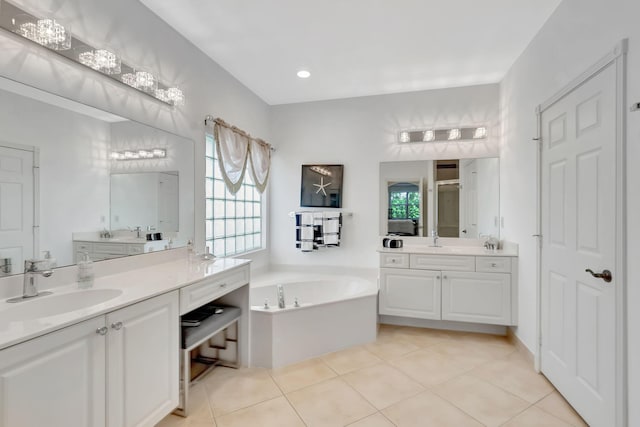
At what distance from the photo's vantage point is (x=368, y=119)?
146 inches

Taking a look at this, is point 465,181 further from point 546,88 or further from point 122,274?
point 122,274

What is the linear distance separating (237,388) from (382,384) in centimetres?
103

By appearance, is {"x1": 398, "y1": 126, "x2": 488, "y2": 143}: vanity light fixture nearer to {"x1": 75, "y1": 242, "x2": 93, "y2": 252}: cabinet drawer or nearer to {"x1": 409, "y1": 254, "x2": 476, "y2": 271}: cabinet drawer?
{"x1": 409, "y1": 254, "x2": 476, "y2": 271}: cabinet drawer

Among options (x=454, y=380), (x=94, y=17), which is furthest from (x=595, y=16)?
(x=94, y=17)

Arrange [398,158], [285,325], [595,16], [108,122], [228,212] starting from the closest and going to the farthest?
[595,16] → [108,122] → [285,325] → [228,212] → [398,158]

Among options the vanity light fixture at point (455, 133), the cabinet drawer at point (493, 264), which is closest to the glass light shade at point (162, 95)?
the vanity light fixture at point (455, 133)

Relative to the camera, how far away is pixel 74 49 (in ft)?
5.46

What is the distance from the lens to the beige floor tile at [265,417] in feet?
5.98

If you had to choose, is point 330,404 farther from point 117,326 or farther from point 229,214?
point 229,214

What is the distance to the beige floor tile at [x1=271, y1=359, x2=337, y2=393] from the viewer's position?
2.25 meters

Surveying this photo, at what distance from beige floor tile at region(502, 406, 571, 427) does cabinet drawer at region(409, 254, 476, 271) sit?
131 centimetres

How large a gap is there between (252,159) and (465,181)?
2376 mm

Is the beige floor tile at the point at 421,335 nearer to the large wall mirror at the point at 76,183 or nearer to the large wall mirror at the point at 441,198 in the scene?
the large wall mirror at the point at 441,198

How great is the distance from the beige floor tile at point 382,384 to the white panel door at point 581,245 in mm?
954
